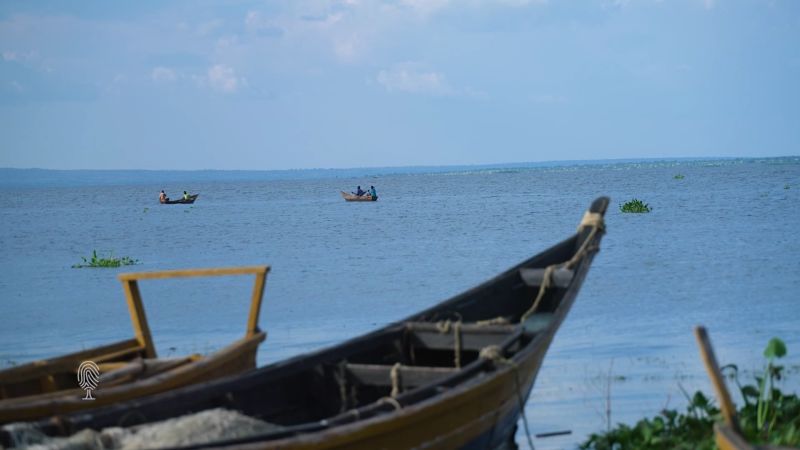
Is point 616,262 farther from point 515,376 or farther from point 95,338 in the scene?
point 515,376

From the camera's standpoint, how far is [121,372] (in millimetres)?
9078

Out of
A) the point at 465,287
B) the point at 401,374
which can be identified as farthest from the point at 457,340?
the point at 465,287

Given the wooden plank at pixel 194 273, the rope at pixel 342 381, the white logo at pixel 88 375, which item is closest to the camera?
the rope at pixel 342 381

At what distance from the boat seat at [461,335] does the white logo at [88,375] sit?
2524mm

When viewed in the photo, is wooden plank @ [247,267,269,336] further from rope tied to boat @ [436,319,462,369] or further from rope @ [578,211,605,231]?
rope @ [578,211,605,231]

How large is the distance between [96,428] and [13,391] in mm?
2223

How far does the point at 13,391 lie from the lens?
875 centimetres

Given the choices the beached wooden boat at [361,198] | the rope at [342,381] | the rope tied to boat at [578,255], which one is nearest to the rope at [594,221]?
the rope tied to boat at [578,255]

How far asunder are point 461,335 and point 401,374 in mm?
1014

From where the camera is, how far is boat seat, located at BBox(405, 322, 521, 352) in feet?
29.6

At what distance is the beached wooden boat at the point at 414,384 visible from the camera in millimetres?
6816

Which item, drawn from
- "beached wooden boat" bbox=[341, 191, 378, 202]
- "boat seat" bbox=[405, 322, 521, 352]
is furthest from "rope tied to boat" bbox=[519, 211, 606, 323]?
"beached wooden boat" bbox=[341, 191, 378, 202]

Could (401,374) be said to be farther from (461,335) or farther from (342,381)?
(461,335)

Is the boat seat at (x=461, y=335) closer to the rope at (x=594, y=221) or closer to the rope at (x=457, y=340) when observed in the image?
the rope at (x=457, y=340)
